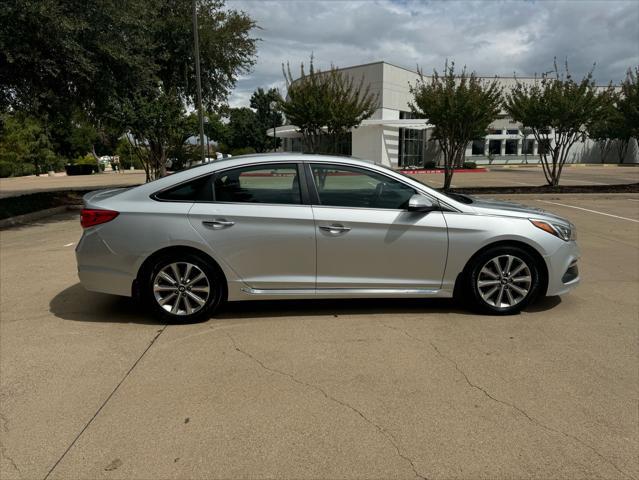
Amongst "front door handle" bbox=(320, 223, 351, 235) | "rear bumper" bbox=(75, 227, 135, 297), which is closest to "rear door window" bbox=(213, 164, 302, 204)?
"front door handle" bbox=(320, 223, 351, 235)

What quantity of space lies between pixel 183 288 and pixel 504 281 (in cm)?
310

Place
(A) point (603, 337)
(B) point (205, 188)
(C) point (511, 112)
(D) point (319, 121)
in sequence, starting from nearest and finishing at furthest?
(A) point (603, 337)
(B) point (205, 188)
(C) point (511, 112)
(D) point (319, 121)

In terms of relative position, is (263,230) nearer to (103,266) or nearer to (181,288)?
(181,288)

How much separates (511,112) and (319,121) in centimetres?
776

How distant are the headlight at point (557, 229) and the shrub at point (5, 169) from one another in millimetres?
48547

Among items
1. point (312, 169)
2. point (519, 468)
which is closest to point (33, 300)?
point (312, 169)

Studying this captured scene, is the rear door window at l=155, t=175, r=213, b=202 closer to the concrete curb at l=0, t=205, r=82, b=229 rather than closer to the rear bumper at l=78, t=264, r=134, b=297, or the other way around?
the rear bumper at l=78, t=264, r=134, b=297

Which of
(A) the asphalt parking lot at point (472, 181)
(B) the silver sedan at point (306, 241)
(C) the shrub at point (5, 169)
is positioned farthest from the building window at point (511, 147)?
(B) the silver sedan at point (306, 241)

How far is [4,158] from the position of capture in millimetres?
43312

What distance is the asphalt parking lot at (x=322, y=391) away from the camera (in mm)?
2740

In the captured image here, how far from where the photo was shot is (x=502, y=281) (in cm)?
489

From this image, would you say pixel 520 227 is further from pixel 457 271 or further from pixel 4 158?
pixel 4 158

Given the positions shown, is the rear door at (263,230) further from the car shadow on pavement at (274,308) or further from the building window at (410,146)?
the building window at (410,146)

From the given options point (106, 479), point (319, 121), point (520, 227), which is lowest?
point (106, 479)
